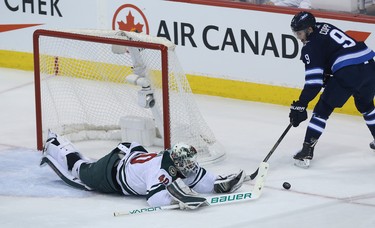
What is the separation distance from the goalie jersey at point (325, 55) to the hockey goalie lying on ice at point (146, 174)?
86 centimetres

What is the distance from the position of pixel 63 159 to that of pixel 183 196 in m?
1.11

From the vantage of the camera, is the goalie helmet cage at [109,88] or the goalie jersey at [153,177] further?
the goalie helmet cage at [109,88]

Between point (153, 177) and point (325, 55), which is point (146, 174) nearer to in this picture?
point (153, 177)

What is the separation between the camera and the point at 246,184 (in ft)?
26.5

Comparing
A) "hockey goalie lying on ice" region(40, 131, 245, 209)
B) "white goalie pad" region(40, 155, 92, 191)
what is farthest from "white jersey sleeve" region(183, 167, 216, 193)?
"white goalie pad" region(40, 155, 92, 191)

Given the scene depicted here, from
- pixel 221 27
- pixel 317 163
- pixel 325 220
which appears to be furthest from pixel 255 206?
pixel 221 27

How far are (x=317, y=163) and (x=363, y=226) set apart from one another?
4.56ft

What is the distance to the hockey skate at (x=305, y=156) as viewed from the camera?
840cm

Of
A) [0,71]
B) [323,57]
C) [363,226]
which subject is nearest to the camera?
[363,226]

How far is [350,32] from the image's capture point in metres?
9.52

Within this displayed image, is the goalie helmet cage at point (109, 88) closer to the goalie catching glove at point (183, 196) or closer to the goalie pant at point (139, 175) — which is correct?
the goalie pant at point (139, 175)

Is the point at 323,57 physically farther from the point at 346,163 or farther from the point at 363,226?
the point at 363,226

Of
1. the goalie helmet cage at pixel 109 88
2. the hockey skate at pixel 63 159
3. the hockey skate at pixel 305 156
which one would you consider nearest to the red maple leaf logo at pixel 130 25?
the goalie helmet cage at pixel 109 88

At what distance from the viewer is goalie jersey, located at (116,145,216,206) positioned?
7391 mm
